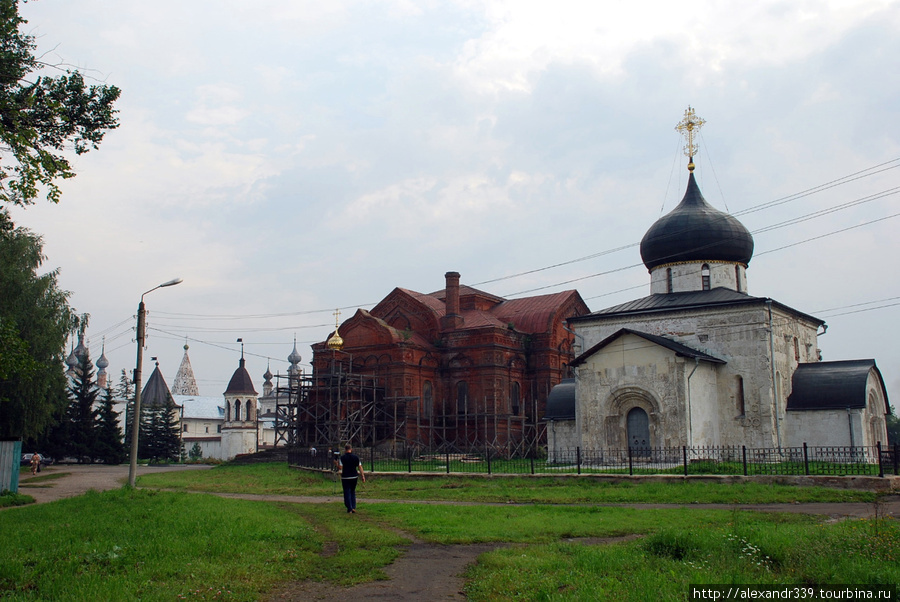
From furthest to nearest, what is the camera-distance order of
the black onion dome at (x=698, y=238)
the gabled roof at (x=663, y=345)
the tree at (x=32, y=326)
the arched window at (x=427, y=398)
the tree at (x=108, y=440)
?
the tree at (x=108, y=440), the arched window at (x=427, y=398), the black onion dome at (x=698, y=238), the tree at (x=32, y=326), the gabled roof at (x=663, y=345)

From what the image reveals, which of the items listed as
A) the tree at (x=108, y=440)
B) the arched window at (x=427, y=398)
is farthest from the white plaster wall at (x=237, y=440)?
the arched window at (x=427, y=398)

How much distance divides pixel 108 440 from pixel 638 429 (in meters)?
37.5

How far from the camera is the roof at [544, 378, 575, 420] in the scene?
2984 centimetres

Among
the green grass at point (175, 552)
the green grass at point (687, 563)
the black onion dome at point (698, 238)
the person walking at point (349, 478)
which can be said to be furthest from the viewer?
the black onion dome at point (698, 238)

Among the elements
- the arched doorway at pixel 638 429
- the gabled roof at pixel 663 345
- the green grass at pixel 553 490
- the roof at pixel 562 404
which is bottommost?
the green grass at pixel 553 490

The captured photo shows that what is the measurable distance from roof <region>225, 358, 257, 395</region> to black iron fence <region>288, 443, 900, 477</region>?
118ft

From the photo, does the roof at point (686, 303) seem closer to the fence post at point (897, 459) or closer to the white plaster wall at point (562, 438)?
the white plaster wall at point (562, 438)

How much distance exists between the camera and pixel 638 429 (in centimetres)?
2619

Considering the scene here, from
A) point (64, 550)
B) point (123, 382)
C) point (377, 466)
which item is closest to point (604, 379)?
Answer: point (377, 466)

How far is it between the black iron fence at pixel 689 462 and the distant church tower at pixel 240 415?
105 ft

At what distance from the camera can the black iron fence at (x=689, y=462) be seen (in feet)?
60.3

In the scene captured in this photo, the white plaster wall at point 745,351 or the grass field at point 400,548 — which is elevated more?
the white plaster wall at point 745,351

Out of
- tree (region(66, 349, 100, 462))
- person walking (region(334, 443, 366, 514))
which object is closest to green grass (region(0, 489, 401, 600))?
person walking (region(334, 443, 366, 514))

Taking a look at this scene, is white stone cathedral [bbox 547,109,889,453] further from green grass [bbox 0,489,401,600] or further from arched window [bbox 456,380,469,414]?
green grass [bbox 0,489,401,600]
